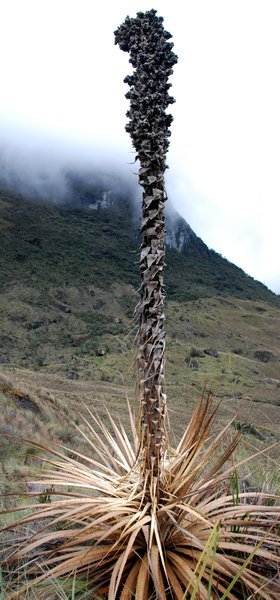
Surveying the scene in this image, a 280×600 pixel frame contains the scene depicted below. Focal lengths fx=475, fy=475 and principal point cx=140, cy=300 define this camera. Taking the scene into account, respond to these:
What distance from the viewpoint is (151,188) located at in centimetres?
290

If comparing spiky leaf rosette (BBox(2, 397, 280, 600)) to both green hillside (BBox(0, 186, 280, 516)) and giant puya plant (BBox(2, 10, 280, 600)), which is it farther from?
→ green hillside (BBox(0, 186, 280, 516))

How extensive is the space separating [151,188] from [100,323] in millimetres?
48463

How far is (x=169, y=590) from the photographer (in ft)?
8.29

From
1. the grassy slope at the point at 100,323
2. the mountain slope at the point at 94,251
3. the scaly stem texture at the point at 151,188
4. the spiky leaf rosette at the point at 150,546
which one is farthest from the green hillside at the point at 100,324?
the scaly stem texture at the point at 151,188

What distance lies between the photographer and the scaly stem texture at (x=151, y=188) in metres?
2.86

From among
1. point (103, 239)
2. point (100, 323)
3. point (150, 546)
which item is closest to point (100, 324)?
point (100, 323)

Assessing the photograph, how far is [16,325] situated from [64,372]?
16.7m

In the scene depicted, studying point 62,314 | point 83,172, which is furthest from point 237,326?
point 83,172

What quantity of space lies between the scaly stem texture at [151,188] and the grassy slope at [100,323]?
164 inches

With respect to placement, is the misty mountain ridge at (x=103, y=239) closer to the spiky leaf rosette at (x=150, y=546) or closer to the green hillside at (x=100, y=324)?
the green hillside at (x=100, y=324)

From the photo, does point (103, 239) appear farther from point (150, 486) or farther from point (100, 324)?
point (150, 486)

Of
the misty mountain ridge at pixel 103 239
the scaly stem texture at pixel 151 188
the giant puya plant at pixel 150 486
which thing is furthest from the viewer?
the misty mountain ridge at pixel 103 239

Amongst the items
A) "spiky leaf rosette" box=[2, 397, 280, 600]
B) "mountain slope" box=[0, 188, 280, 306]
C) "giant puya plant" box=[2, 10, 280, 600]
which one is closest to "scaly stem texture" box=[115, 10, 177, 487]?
"giant puya plant" box=[2, 10, 280, 600]

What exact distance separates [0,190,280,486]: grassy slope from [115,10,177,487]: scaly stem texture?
417 cm
